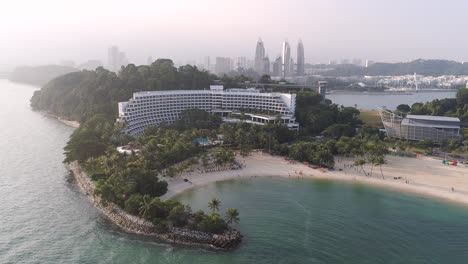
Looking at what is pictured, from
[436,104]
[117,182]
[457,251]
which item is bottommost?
[457,251]

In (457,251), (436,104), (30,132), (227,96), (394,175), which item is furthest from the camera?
(436,104)

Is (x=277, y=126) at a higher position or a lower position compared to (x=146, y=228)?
higher

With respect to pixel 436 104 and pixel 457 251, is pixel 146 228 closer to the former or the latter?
pixel 457 251

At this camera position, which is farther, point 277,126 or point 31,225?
point 277,126

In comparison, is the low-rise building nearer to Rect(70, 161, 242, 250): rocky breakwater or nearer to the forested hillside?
the forested hillside

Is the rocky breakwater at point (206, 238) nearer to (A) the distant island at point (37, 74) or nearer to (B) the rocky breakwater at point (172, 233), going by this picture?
(B) the rocky breakwater at point (172, 233)

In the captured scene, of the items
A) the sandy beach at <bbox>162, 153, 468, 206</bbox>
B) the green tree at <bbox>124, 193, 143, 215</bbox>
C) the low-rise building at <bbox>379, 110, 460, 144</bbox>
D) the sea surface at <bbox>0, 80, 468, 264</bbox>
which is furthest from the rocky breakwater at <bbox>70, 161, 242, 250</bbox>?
the low-rise building at <bbox>379, 110, 460, 144</bbox>

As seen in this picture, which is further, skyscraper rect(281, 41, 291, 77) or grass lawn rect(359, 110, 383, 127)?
skyscraper rect(281, 41, 291, 77)

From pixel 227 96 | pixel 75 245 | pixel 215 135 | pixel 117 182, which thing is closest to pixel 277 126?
pixel 215 135
